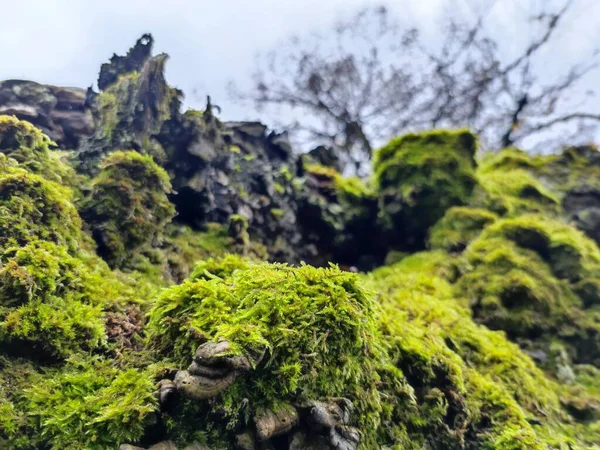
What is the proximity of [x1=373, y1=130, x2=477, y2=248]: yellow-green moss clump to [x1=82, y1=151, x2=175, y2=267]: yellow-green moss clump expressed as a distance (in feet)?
12.5

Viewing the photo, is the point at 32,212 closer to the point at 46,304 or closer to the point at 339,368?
the point at 46,304

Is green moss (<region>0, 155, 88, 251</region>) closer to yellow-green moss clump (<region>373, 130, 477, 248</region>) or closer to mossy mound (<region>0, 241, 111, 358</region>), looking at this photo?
mossy mound (<region>0, 241, 111, 358</region>)

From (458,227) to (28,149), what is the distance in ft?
17.5

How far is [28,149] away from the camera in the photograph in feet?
11.7

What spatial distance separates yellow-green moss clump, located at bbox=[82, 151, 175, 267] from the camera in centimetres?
364

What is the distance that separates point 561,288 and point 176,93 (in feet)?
17.0

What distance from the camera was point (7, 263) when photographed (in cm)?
255

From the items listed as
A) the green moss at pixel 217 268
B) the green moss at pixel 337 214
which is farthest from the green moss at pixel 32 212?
the green moss at pixel 337 214

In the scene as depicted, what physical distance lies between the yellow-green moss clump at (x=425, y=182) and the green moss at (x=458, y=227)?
0.22 metres

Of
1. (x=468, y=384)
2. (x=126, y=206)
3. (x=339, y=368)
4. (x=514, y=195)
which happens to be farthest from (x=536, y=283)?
(x=126, y=206)

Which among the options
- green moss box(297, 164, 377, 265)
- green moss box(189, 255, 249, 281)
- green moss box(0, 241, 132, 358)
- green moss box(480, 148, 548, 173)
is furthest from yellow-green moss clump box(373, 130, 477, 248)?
green moss box(0, 241, 132, 358)

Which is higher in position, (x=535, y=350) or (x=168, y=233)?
(x=168, y=233)

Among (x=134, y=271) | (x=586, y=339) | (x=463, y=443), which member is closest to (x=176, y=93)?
(x=134, y=271)

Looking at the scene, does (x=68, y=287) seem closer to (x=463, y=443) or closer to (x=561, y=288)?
(x=463, y=443)
